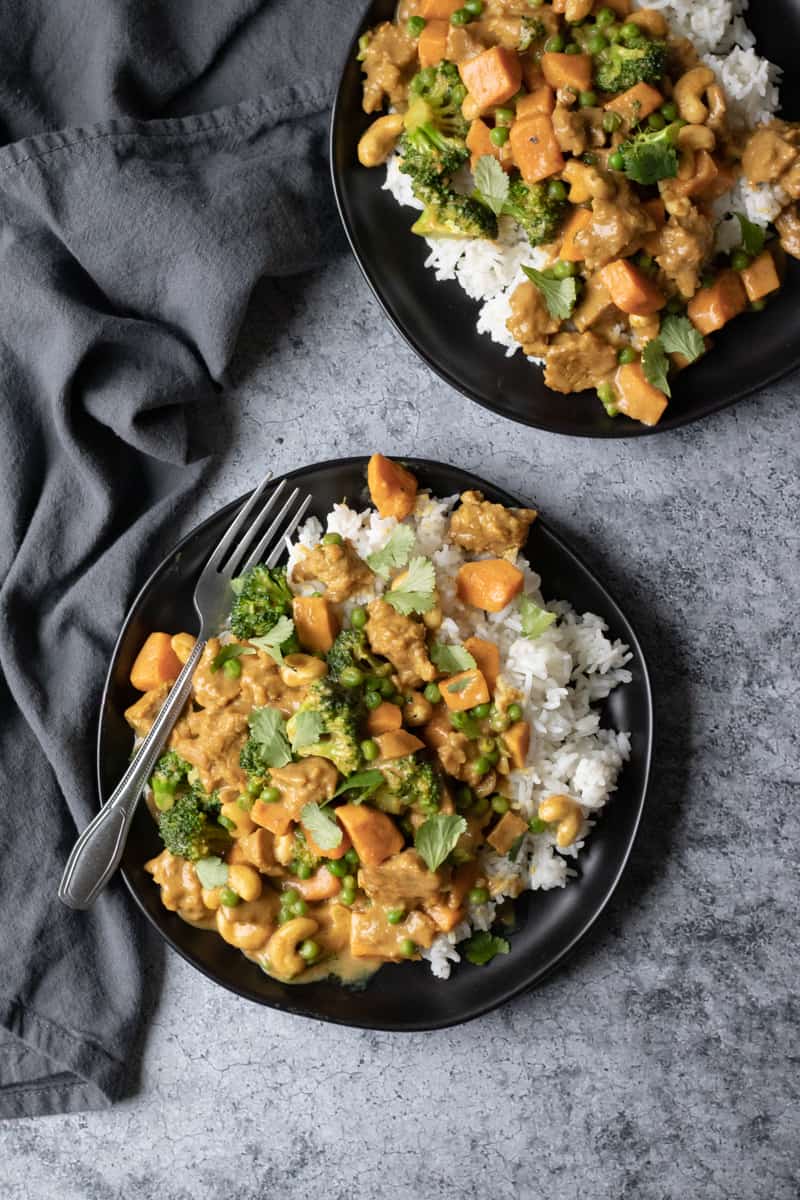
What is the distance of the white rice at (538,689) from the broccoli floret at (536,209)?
0.97 metres

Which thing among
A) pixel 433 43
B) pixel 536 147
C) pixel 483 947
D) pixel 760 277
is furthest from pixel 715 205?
pixel 483 947

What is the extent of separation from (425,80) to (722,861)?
3.01 meters

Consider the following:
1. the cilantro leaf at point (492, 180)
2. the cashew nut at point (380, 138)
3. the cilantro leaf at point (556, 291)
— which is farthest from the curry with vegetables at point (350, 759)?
the cashew nut at point (380, 138)

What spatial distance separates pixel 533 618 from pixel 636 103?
1.74 meters

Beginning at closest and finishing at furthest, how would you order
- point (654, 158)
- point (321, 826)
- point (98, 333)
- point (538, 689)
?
point (654, 158), point (321, 826), point (538, 689), point (98, 333)

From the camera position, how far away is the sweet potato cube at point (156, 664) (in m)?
4.05

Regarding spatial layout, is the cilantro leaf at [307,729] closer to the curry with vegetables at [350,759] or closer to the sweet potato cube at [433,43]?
the curry with vegetables at [350,759]

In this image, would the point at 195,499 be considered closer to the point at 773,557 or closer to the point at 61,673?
the point at 61,673

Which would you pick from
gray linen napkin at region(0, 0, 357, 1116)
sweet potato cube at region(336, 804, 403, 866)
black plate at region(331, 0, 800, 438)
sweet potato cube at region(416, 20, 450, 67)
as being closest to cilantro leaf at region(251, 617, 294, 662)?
sweet potato cube at region(336, 804, 403, 866)

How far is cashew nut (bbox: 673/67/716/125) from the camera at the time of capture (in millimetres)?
3609

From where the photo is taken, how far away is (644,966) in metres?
4.13

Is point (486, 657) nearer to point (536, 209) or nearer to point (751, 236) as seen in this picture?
point (536, 209)

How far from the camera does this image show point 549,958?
12.7 ft

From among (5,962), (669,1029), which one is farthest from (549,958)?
(5,962)
